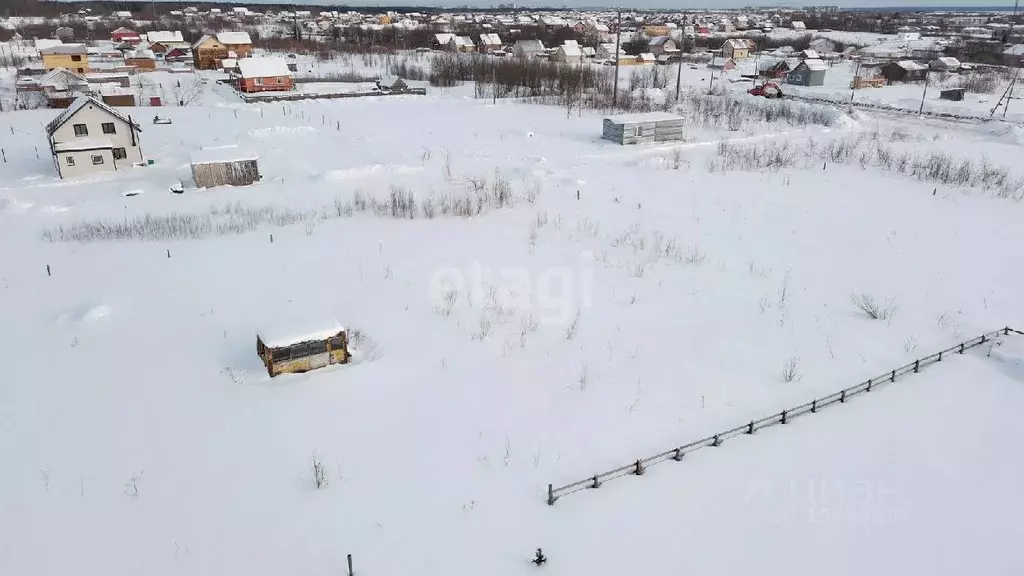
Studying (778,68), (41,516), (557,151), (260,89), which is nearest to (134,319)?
(41,516)

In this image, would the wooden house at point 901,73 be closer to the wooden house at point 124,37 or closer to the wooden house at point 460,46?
the wooden house at point 460,46

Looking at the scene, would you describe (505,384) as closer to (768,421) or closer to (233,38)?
(768,421)

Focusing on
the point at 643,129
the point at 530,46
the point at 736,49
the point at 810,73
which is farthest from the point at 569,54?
the point at 643,129

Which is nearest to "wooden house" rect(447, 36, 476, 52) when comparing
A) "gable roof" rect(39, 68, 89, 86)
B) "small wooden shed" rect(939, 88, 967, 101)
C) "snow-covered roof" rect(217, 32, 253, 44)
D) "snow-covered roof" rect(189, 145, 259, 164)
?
"snow-covered roof" rect(217, 32, 253, 44)

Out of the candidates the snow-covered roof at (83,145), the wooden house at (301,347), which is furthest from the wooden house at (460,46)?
the wooden house at (301,347)

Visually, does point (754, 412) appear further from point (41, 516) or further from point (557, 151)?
point (557, 151)
